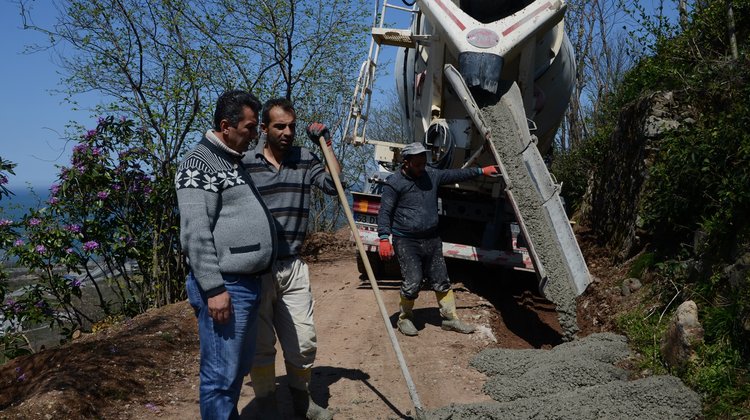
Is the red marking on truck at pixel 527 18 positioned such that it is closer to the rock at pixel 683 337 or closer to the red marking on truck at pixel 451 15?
the red marking on truck at pixel 451 15

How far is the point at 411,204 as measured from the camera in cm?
587

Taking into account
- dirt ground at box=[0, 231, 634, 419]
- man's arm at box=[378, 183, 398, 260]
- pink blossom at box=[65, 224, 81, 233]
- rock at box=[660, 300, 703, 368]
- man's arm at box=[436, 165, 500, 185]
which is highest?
man's arm at box=[436, 165, 500, 185]

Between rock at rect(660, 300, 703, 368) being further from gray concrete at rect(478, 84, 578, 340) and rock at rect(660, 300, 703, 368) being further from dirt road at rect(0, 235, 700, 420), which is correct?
gray concrete at rect(478, 84, 578, 340)

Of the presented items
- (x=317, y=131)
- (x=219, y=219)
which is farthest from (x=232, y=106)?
(x=317, y=131)

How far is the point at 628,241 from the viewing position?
716 centimetres

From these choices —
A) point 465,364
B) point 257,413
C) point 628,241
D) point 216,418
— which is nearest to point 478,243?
point 628,241

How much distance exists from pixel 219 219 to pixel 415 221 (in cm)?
284

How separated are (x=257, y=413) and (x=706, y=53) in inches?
244

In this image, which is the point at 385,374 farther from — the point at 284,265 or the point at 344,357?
the point at 284,265

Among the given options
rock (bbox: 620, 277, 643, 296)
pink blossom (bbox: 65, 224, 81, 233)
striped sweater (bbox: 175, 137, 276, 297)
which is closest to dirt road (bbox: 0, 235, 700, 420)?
rock (bbox: 620, 277, 643, 296)

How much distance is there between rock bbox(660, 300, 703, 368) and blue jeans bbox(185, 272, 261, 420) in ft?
9.51

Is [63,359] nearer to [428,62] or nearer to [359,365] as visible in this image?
[359,365]

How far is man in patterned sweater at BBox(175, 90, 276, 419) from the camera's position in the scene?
123 inches

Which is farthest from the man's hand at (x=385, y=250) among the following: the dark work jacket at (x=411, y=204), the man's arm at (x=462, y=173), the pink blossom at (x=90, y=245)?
the pink blossom at (x=90, y=245)
